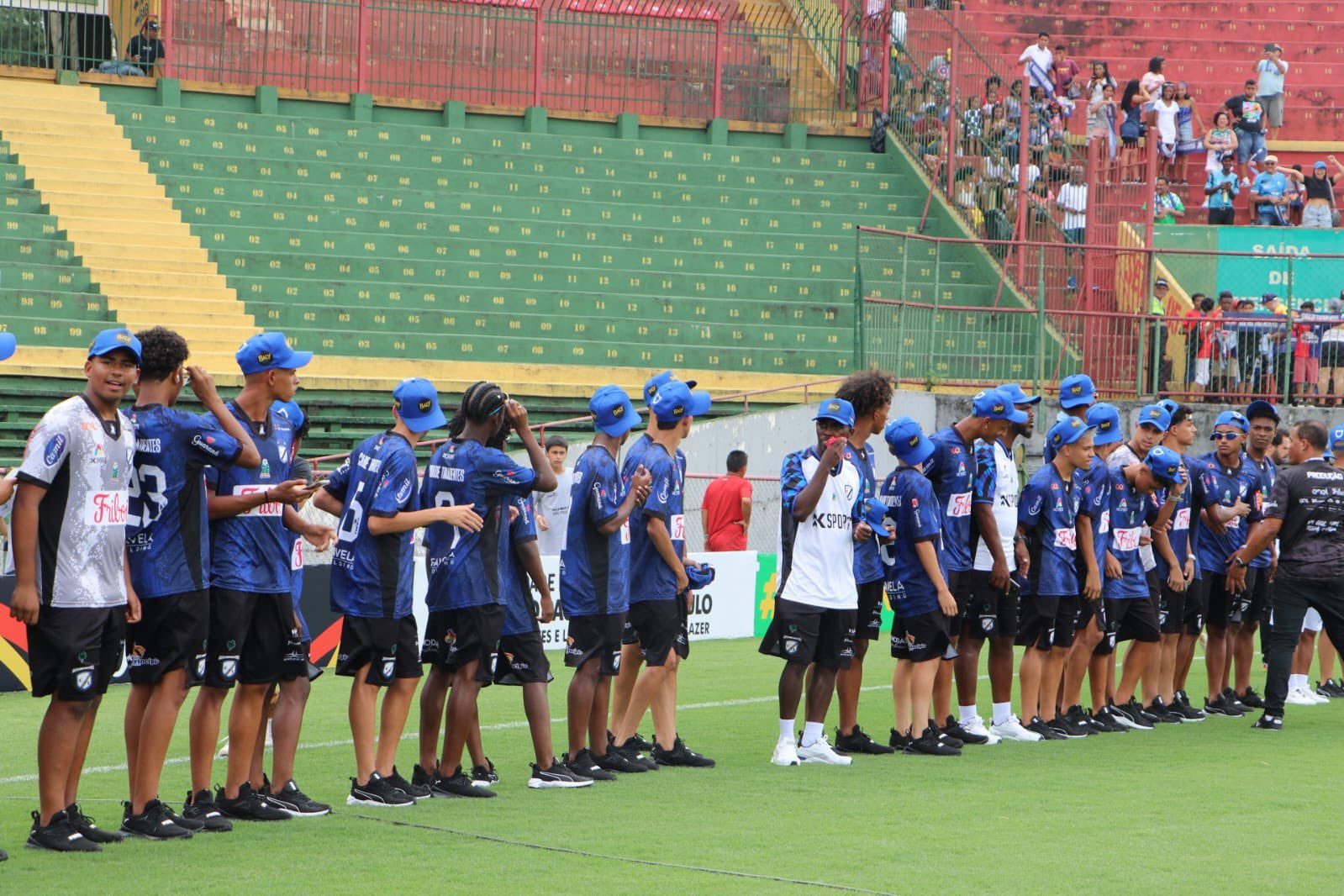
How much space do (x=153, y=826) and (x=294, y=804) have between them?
799 mm

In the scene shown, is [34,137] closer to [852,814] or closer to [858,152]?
[858,152]

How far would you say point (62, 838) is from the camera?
23.4 feet

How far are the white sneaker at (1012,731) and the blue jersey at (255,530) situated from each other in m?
5.21

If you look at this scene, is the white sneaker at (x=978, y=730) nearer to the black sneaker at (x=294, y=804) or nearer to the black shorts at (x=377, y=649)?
the black shorts at (x=377, y=649)

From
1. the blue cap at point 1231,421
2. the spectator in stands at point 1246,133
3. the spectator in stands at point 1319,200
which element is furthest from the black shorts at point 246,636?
the spectator in stands at point 1246,133

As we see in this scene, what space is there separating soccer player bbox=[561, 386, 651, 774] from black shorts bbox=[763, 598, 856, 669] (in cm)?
94

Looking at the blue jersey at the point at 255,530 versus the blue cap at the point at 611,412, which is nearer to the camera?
the blue jersey at the point at 255,530

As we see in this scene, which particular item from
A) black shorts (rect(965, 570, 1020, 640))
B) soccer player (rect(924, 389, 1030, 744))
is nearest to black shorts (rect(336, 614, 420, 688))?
soccer player (rect(924, 389, 1030, 744))

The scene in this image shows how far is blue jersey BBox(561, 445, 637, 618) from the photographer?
9.30 meters

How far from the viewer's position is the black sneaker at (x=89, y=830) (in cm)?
718

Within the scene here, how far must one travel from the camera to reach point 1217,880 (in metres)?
7.00

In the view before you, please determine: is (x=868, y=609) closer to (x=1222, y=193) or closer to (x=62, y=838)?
(x=62, y=838)

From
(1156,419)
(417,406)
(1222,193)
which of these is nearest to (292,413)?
(417,406)

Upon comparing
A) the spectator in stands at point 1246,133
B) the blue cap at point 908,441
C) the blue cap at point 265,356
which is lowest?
the blue cap at point 908,441
